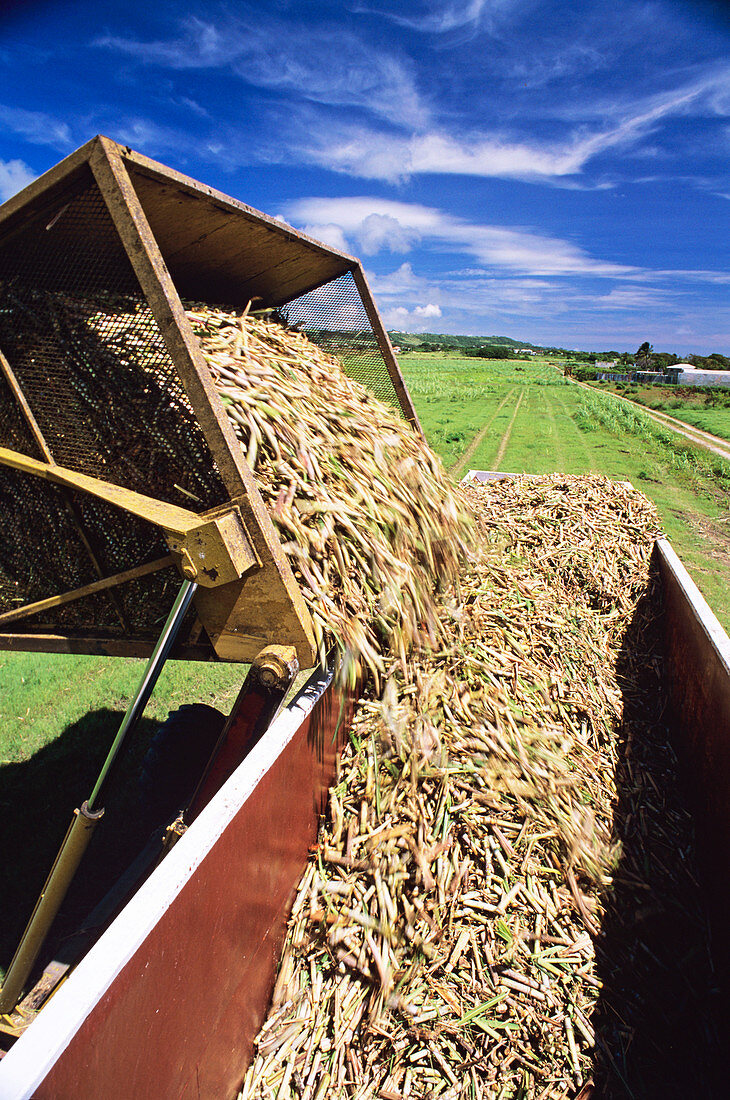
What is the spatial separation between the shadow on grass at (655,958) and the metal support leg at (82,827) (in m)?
1.81

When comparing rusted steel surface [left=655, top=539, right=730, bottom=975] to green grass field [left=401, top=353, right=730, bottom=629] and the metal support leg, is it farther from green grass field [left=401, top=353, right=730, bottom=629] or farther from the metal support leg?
green grass field [left=401, top=353, right=730, bottom=629]

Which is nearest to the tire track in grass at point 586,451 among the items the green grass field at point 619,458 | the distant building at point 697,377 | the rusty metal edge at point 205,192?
the green grass field at point 619,458

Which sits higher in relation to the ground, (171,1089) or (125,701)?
(171,1089)

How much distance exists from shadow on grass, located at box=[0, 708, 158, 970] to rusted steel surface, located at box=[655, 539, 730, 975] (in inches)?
101

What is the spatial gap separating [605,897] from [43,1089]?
6.56ft

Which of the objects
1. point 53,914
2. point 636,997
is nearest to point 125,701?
point 53,914

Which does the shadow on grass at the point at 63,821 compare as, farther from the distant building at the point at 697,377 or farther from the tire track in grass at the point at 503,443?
the distant building at the point at 697,377

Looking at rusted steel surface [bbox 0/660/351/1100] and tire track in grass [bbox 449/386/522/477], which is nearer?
rusted steel surface [bbox 0/660/351/1100]

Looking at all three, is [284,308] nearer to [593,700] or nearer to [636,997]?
[593,700]

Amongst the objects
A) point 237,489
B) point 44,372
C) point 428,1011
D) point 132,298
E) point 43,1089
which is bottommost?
point 428,1011

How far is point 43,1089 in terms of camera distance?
924mm

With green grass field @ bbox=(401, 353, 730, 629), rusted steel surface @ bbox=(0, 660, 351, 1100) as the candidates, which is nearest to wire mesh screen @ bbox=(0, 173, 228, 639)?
rusted steel surface @ bbox=(0, 660, 351, 1100)

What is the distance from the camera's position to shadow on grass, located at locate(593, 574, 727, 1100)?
1856mm

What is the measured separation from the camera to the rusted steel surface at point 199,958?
3.36 ft
